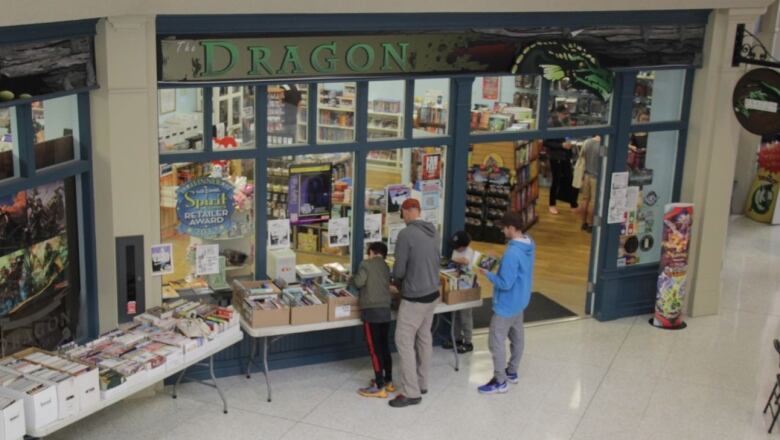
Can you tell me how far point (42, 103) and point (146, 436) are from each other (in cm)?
279

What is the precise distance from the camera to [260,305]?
342 inches

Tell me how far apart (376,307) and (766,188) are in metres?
9.92

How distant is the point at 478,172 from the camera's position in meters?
14.3

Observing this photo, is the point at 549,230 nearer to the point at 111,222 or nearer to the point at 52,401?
the point at 111,222

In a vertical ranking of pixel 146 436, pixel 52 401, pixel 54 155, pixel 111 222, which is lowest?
pixel 146 436

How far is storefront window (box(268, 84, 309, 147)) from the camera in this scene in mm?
8914

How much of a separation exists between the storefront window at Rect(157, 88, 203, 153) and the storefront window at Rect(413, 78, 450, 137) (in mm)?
2119

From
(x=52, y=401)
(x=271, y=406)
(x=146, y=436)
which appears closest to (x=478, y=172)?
(x=271, y=406)

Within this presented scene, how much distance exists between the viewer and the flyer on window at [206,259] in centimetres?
891

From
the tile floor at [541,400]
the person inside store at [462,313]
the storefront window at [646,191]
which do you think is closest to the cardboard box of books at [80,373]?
the tile floor at [541,400]

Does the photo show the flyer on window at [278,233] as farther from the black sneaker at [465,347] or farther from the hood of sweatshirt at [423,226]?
the black sneaker at [465,347]

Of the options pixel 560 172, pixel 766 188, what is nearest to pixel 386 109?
pixel 560 172

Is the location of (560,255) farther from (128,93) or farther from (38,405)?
(38,405)

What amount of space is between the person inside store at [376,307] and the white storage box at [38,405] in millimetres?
2826
